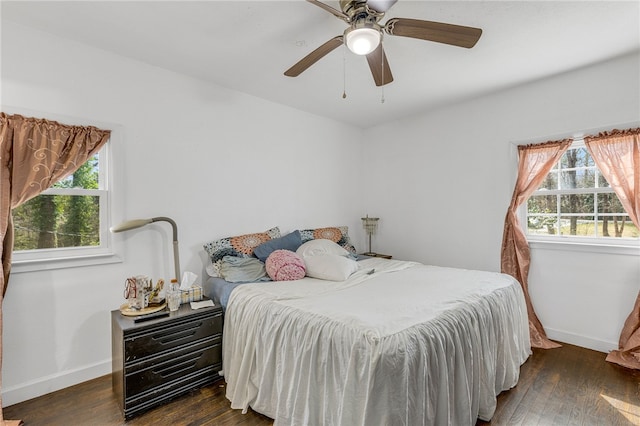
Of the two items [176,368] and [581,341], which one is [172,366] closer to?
[176,368]

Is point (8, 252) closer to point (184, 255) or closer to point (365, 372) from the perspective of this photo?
point (184, 255)

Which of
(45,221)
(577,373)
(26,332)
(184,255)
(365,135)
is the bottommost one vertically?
(577,373)

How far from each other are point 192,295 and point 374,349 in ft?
5.38

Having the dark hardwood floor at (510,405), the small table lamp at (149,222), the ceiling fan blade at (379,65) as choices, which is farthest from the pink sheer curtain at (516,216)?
the small table lamp at (149,222)

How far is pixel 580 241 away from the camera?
9.64 feet

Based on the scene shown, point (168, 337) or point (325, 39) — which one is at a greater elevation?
point (325, 39)

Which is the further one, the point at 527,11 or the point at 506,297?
the point at 506,297

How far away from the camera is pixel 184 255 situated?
111 inches

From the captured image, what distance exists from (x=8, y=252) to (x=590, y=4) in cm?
403

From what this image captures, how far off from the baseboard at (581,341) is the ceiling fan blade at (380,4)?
10.8 ft

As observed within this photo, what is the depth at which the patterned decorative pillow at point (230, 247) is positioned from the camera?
110 inches

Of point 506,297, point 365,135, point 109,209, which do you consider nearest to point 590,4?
point 506,297

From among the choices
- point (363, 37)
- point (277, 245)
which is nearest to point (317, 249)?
point (277, 245)

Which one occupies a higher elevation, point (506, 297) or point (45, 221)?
point (45, 221)
